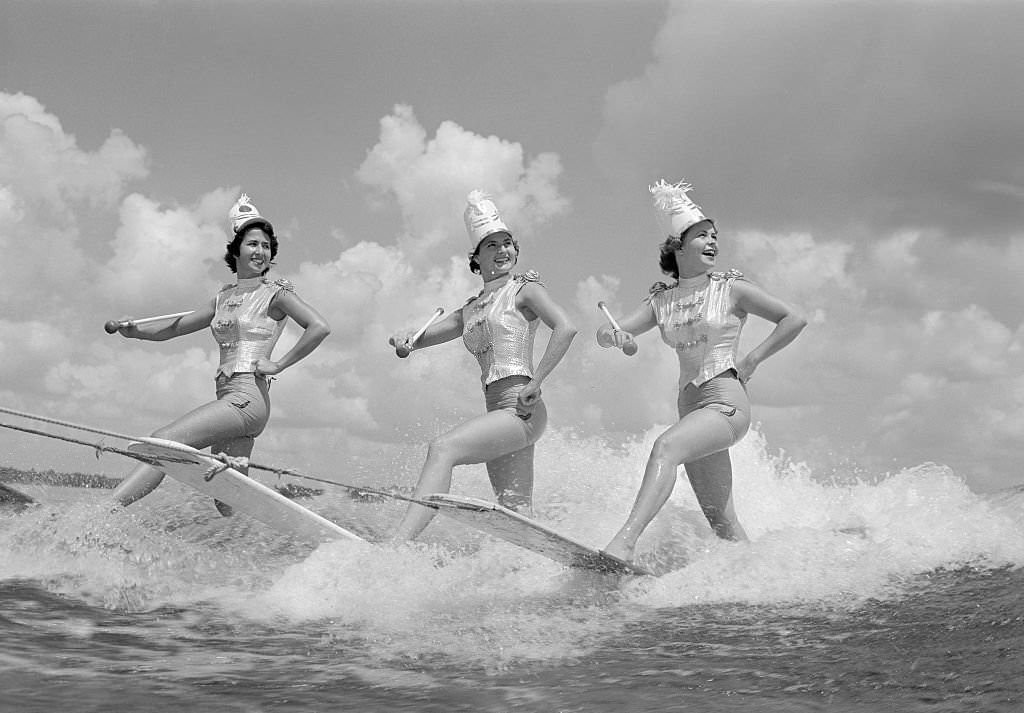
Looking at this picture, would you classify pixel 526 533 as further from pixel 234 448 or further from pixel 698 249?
pixel 234 448

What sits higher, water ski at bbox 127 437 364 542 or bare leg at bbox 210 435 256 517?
bare leg at bbox 210 435 256 517

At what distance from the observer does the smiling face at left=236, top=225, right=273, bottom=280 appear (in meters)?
8.02

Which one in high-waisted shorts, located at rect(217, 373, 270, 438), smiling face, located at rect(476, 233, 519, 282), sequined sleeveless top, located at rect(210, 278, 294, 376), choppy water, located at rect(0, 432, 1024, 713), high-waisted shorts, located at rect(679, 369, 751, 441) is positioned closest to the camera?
choppy water, located at rect(0, 432, 1024, 713)

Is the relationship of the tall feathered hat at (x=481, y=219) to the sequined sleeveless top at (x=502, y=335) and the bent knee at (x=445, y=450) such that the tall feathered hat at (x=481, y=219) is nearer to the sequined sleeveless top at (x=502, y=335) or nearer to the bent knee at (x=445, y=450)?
Answer: the sequined sleeveless top at (x=502, y=335)

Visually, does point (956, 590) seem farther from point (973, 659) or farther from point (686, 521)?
point (686, 521)

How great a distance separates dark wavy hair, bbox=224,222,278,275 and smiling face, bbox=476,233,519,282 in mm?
1783

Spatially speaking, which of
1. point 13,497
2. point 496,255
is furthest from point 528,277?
point 13,497

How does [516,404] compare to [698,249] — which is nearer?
[516,404]

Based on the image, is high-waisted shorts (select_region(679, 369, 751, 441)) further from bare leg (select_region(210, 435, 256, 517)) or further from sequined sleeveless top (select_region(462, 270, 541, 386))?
bare leg (select_region(210, 435, 256, 517))

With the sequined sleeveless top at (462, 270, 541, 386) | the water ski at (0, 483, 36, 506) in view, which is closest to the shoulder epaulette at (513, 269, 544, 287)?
the sequined sleeveless top at (462, 270, 541, 386)

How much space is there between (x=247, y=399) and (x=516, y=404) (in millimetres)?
2032

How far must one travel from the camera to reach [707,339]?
6.88 m

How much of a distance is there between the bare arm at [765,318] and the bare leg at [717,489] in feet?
1.87

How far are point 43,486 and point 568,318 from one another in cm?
585
